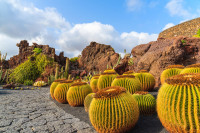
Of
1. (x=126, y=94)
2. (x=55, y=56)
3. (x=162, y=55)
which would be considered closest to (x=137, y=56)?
(x=162, y=55)

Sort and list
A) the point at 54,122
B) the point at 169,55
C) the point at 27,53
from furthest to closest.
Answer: the point at 27,53, the point at 169,55, the point at 54,122

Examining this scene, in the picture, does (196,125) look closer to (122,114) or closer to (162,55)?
(122,114)

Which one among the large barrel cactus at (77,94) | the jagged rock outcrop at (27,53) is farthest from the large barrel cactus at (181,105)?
the jagged rock outcrop at (27,53)

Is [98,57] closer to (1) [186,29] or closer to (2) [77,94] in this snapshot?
(2) [77,94]

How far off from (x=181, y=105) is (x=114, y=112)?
39.9 inches

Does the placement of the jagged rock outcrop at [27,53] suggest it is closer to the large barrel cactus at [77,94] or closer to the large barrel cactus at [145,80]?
the large barrel cactus at [77,94]

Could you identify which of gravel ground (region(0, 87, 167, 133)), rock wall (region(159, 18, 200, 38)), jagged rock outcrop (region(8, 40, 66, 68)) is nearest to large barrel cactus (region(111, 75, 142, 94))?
gravel ground (region(0, 87, 167, 133))

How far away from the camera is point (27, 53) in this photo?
1542 centimetres

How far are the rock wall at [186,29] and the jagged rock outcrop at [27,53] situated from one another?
22.2 metres

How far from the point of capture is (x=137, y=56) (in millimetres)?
8469

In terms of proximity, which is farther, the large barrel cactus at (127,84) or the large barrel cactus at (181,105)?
the large barrel cactus at (127,84)

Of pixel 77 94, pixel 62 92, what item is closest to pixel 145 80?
pixel 77 94

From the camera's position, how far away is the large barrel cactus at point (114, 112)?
8.73 ft

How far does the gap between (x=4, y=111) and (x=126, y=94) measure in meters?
4.08
